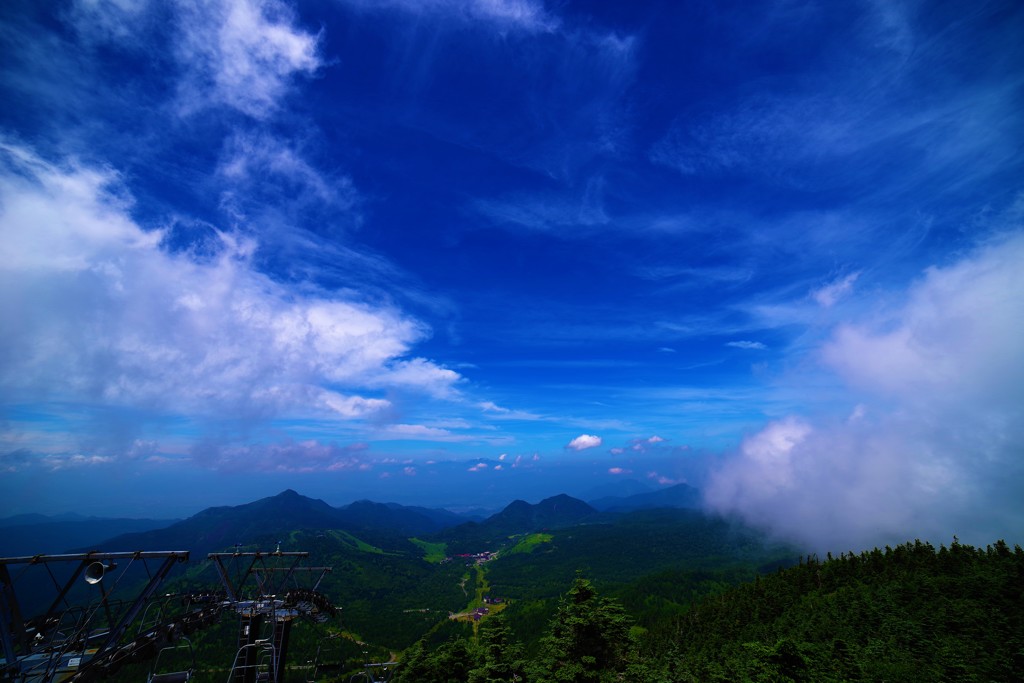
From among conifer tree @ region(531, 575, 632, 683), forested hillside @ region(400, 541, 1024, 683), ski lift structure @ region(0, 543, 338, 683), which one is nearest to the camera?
ski lift structure @ region(0, 543, 338, 683)

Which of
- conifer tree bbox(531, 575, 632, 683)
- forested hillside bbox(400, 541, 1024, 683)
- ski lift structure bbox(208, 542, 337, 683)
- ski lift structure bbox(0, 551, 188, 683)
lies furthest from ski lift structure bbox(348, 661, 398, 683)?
ski lift structure bbox(0, 551, 188, 683)

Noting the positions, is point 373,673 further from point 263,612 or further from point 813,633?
point 813,633

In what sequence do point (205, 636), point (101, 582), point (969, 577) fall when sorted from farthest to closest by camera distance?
point (205, 636)
point (969, 577)
point (101, 582)

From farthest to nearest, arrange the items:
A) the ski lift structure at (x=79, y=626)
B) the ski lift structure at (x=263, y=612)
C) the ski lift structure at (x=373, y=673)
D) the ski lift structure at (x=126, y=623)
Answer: the ski lift structure at (x=373, y=673) → the ski lift structure at (x=263, y=612) → the ski lift structure at (x=126, y=623) → the ski lift structure at (x=79, y=626)

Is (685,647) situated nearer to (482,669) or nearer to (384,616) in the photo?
(482,669)

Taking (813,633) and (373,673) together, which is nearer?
(373,673)

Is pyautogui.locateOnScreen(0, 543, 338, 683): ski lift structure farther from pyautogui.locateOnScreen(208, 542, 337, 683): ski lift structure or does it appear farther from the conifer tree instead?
the conifer tree

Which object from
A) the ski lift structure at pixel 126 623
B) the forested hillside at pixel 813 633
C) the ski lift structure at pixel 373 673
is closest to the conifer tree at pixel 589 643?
the forested hillside at pixel 813 633

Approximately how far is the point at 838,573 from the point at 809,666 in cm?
7258

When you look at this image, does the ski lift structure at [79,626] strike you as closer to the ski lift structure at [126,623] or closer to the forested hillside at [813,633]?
the ski lift structure at [126,623]

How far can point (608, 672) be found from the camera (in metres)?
23.4

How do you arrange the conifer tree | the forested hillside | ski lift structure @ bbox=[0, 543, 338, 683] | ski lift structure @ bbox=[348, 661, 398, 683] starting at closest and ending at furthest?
ski lift structure @ bbox=[0, 543, 338, 683] < the conifer tree < the forested hillside < ski lift structure @ bbox=[348, 661, 398, 683]

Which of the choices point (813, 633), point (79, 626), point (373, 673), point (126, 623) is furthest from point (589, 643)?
point (813, 633)

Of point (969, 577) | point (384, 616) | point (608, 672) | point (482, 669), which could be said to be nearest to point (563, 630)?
point (608, 672)
